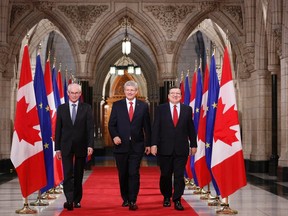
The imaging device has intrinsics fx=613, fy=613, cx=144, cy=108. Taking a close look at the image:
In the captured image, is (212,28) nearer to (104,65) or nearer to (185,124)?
(104,65)

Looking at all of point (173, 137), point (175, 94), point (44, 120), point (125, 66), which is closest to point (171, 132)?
point (173, 137)

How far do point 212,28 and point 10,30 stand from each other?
33.1 ft

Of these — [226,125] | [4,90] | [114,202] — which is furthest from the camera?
[4,90]

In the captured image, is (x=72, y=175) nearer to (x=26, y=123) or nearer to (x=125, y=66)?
(x=26, y=123)

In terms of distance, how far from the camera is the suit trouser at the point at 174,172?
8.38m

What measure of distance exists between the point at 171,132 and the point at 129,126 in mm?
606

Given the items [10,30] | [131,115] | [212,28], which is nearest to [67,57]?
[212,28]

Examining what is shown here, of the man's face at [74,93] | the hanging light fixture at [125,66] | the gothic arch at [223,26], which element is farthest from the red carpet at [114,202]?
the hanging light fixture at [125,66]

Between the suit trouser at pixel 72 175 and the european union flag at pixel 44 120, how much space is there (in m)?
1.27

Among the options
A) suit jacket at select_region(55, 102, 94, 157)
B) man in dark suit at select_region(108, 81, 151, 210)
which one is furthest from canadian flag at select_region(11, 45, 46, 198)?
man in dark suit at select_region(108, 81, 151, 210)

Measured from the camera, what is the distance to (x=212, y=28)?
26.5 m

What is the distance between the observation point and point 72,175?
825 centimetres

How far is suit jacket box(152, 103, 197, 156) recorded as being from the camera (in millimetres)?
8516

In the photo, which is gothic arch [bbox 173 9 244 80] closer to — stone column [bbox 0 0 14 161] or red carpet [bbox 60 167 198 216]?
stone column [bbox 0 0 14 161]
